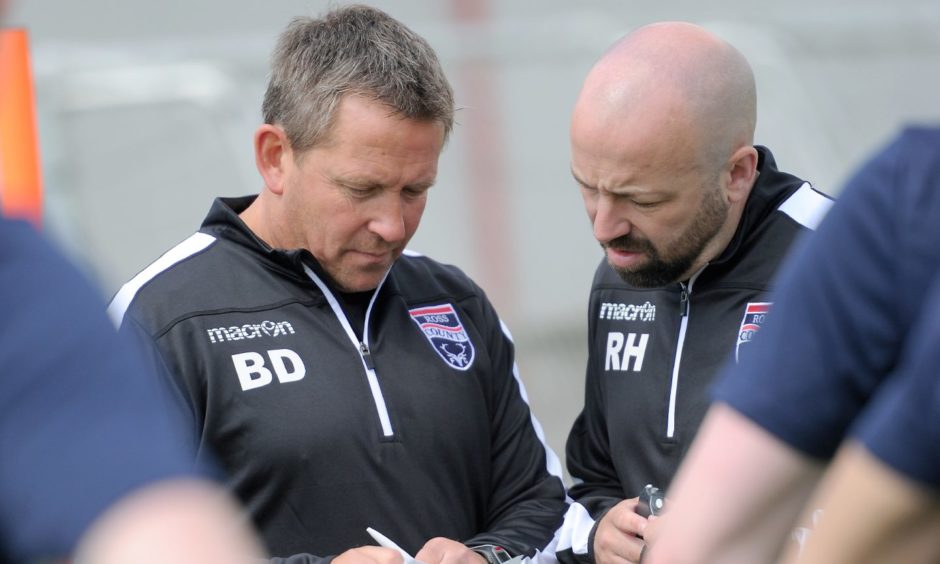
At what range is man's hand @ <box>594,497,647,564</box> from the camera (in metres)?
2.47

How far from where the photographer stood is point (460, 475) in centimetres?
268

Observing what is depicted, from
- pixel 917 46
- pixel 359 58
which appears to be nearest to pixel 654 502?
pixel 359 58

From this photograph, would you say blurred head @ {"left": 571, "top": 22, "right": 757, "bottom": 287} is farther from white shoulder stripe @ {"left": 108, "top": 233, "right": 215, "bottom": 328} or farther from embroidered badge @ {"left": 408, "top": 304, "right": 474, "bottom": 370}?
white shoulder stripe @ {"left": 108, "top": 233, "right": 215, "bottom": 328}

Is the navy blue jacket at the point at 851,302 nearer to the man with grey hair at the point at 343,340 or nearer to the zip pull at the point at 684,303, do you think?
the man with grey hair at the point at 343,340

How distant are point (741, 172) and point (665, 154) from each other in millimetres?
199

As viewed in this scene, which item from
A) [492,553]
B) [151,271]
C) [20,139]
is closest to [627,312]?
[492,553]

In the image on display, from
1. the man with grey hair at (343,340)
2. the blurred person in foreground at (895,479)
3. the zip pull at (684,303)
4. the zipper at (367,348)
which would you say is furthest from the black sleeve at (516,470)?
the blurred person in foreground at (895,479)

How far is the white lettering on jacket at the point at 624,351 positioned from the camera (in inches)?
107

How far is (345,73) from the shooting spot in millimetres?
2646

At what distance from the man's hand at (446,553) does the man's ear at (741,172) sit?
33.9 inches

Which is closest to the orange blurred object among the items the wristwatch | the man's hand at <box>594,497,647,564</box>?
the wristwatch

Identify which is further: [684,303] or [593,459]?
[593,459]

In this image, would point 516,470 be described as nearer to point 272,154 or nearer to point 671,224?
point 671,224

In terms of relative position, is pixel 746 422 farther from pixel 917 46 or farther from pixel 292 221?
pixel 917 46
